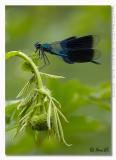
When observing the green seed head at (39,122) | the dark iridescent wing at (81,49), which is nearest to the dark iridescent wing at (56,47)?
the dark iridescent wing at (81,49)

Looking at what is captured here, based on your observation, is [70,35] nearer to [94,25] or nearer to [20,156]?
[94,25]

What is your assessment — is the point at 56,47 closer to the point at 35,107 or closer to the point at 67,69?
the point at 67,69

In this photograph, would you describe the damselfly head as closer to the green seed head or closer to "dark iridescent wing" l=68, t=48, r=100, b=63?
"dark iridescent wing" l=68, t=48, r=100, b=63

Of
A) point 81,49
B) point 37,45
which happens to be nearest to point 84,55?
point 81,49

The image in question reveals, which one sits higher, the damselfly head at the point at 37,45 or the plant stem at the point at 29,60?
the damselfly head at the point at 37,45

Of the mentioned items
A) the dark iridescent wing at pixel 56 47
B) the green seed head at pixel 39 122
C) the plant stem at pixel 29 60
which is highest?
the dark iridescent wing at pixel 56 47

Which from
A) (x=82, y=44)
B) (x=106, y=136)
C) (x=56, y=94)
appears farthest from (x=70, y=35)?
(x=106, y=136)

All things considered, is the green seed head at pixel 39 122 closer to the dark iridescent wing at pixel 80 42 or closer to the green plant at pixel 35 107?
the green plant at pixel 35 107
